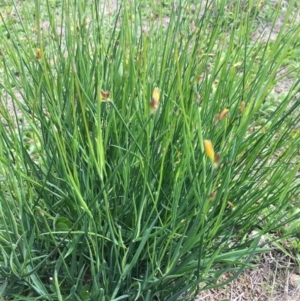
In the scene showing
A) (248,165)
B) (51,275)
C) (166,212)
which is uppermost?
(248,165)

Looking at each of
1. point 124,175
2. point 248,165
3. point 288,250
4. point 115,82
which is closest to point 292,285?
point 288,250

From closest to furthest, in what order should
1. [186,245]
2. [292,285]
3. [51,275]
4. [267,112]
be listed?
[186,245], [51,275], [292,285], [267,112]

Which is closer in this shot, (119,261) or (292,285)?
(119,261)

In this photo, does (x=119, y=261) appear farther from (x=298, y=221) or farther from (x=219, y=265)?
(x=298, y=221)

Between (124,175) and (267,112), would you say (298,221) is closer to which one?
(124,175)

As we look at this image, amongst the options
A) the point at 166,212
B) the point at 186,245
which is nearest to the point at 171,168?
the point at 166,212

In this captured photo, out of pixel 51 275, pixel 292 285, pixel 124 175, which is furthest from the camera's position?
pixel 292 285

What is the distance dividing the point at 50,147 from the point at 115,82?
0.24 m

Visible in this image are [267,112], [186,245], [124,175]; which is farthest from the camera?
[267,112]

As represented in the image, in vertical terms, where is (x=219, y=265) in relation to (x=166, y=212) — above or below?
below

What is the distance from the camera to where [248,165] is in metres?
1.07

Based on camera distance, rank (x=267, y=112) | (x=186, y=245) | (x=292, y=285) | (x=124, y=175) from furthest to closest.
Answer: (x=267, y=112), (x=292, y=285), (x=124, y=175), (x=186, y=245)

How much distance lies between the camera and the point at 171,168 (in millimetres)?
1102

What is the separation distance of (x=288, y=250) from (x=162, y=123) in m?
0.62
